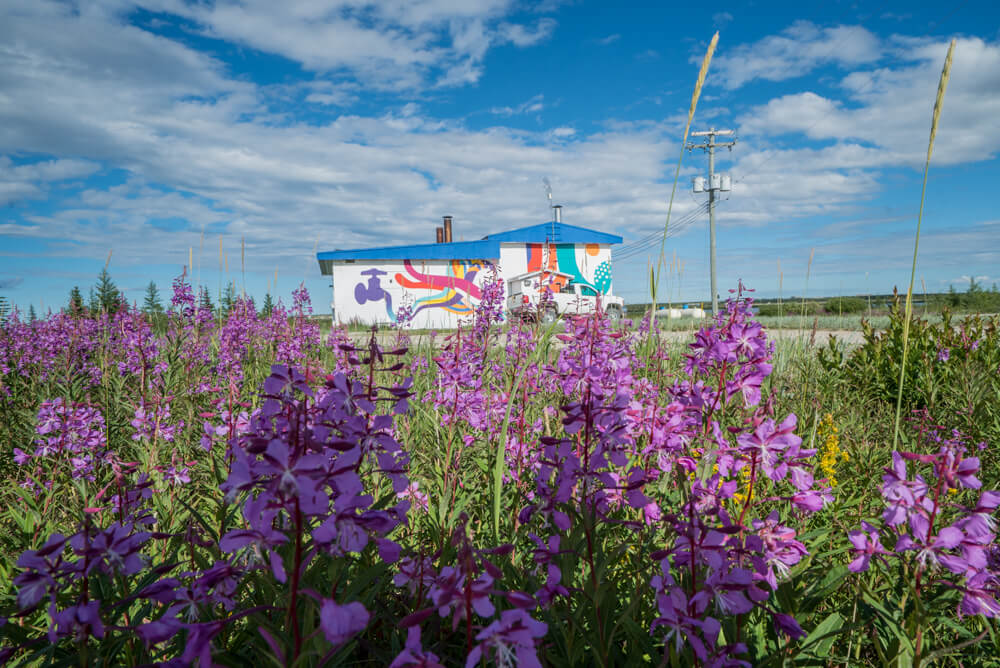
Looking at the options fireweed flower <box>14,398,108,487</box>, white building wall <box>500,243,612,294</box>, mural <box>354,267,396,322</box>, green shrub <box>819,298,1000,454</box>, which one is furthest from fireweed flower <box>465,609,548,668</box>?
white building wall <box>500,243,612,294</box>

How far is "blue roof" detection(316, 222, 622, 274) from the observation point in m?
30.5

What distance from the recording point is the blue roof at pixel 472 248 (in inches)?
1201

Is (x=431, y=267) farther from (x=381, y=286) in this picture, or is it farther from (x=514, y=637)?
(x=514, y=637)

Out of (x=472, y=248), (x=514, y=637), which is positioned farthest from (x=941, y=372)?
(x=472, y=248)

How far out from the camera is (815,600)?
1.67 m

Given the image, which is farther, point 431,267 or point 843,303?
point 431,267

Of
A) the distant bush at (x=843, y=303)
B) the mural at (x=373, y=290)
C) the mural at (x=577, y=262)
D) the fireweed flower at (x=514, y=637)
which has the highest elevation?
the mural at (x=577, y=262)

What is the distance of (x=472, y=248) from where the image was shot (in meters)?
30.8

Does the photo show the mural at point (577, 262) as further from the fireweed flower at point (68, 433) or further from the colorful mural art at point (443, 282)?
the fireweed flower at point (68, 433)

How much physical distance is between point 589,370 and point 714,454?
0.44m

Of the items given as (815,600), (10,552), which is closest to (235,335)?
(10,552)

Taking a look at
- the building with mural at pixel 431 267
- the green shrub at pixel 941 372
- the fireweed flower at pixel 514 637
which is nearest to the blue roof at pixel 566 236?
the building with mural at pixel 431 267

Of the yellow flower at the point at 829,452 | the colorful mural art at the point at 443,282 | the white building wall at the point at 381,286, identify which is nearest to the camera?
the yellow flower at the point at 829,452

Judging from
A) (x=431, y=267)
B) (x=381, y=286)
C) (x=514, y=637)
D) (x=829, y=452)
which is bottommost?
(x=829, y=452)
